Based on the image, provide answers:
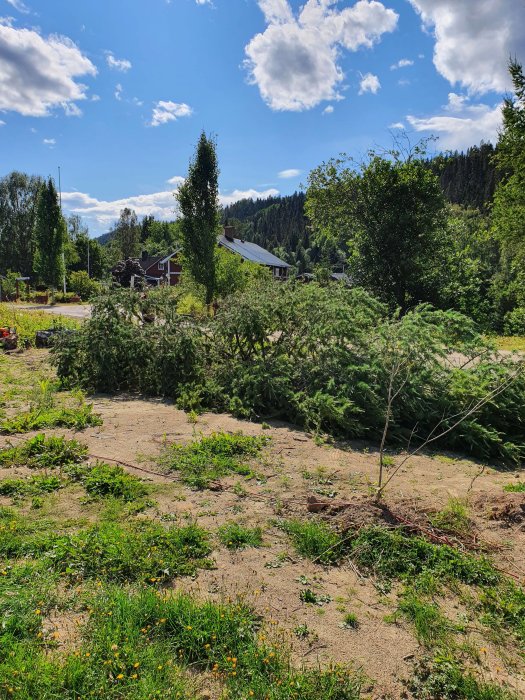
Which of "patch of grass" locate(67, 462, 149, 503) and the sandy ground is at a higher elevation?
→ "patch of grass" locate(67, 462, 149, 503)

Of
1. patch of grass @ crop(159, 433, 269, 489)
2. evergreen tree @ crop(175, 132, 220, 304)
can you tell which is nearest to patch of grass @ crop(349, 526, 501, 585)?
patch of grass @ crop(159, 433, 269, 489)

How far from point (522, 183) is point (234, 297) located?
10.9 metres

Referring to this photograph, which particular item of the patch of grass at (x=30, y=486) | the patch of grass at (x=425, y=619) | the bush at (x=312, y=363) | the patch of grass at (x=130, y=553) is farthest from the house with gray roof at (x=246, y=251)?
the patch of grass at (x=425, y=619)

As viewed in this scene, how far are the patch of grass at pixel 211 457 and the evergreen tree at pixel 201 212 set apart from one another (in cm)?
1570

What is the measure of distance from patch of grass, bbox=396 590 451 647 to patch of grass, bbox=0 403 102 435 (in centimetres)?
487

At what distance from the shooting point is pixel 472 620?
109 inches

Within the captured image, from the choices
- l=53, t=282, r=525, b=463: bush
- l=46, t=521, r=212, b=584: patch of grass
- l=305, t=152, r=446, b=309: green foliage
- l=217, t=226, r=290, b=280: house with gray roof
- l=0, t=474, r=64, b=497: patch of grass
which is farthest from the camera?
l=217, t=226, r=290, b=280: house with gray roof

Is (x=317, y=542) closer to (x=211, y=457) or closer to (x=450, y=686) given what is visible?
(x=450, y=686)

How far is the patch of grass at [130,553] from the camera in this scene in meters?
3.02

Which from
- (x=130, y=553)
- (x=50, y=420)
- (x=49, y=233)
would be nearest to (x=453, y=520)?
(x=130, y=553)

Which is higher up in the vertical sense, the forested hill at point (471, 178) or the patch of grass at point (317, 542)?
the forested hill at point (471, 178)

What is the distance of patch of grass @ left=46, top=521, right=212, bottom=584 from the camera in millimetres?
3021

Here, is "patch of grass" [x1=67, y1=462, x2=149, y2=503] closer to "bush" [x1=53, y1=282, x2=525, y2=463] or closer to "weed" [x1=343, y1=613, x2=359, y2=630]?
"weed" [x1=343, y1=613, x2=359, y2=630]

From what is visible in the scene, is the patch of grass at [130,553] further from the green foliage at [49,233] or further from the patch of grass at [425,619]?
the green foliage at [49,233]
